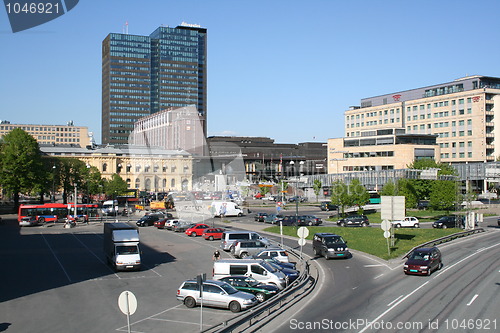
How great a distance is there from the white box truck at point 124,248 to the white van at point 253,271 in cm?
818

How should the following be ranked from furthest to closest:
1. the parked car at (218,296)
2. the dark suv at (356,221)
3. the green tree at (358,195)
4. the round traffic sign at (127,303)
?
the green tree at (358,195), the dark suv at (356,221), the parked car at (218,296), the round traffic sign at (127,303)

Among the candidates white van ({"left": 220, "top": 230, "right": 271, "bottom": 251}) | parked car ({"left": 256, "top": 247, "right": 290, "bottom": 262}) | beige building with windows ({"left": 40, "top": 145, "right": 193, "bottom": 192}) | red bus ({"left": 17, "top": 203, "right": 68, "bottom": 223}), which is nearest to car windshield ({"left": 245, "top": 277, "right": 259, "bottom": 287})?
parked car ({"left": 256, "top": 247, "right": 290, "bottom": 262})

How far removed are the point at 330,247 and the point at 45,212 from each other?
54749mm

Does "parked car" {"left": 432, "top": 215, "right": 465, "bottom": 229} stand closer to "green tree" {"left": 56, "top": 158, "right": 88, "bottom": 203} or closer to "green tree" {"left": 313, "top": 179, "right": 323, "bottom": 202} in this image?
"green tree" {"left": 313, "top": 179, "right": 323, "bottom": 202}

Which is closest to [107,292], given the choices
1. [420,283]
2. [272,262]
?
[272,262]

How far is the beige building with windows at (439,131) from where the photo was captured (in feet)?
365

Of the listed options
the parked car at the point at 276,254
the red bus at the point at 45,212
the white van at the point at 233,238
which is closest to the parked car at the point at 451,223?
the white van at the point at 233,238

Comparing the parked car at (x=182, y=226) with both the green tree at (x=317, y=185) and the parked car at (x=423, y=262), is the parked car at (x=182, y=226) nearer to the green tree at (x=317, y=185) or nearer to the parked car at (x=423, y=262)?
the parked car at (x=423, y=262)

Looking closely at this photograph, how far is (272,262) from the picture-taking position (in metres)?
31.2

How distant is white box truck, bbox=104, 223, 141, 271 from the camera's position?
3362cm

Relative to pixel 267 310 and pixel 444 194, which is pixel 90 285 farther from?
pixel 444 194

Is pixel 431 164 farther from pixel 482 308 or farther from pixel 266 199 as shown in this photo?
pixel 482 308

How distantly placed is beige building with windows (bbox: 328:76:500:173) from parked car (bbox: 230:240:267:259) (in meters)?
74.5

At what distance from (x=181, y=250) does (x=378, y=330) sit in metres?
29.1
